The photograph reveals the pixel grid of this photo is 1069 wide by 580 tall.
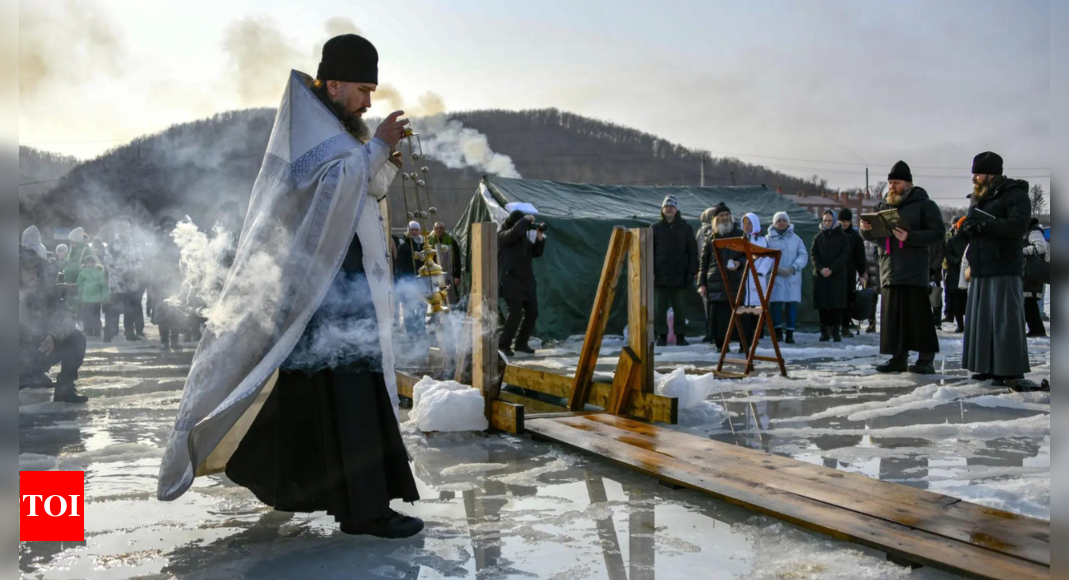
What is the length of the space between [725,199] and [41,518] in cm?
1368

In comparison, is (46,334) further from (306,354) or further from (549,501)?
(549,501)

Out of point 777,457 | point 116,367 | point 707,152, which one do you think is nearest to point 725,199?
point 116,367

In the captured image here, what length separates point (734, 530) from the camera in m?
3.60

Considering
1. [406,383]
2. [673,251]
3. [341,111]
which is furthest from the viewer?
[673,251]

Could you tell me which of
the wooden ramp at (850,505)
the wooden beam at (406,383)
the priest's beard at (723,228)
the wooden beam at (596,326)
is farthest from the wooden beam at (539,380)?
the priest's beard at (723,228)

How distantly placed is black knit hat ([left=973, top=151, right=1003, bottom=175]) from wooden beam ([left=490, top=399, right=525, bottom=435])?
14.5ft

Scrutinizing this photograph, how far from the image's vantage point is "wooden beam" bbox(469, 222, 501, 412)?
5.61m

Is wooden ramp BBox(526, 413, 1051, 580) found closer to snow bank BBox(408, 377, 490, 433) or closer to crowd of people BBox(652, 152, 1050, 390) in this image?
snow bank BBox(408, 377, 490, 433)

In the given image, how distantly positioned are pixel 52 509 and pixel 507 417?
2.67 m

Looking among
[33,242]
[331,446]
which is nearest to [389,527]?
[331,446]

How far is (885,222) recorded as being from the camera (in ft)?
26.5

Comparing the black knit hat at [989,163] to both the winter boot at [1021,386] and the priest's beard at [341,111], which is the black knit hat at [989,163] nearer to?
the winter boot at [1021,386]

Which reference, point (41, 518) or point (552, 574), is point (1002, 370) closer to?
point (552, 574)

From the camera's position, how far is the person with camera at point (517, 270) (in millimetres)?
10805
